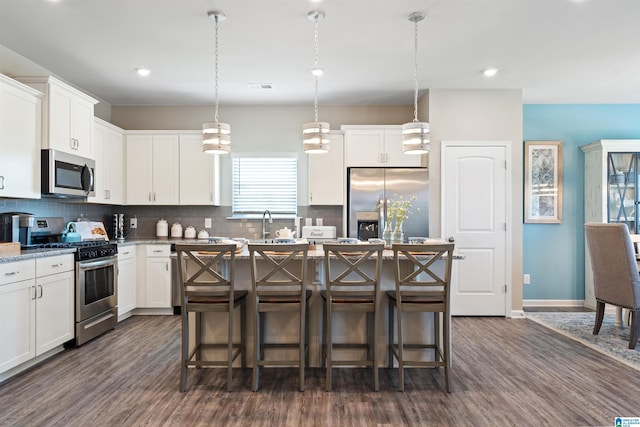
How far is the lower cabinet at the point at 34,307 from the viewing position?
9.67 feet

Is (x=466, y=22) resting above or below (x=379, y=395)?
above

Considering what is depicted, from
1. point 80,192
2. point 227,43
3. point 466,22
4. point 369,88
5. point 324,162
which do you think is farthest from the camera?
point 324,162

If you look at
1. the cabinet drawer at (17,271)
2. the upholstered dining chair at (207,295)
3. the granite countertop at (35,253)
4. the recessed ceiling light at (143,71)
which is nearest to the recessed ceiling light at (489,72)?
the upholstered dining chair at (207,295)

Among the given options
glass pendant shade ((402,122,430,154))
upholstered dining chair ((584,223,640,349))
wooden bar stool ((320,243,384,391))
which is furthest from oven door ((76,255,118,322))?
upholstered dining chair ((584,223,640,349))

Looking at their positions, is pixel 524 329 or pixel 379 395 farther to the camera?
pixel 524 329

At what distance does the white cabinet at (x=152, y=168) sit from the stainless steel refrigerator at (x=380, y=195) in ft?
7.74

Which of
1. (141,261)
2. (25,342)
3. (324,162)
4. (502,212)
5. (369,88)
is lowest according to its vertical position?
(25,342)

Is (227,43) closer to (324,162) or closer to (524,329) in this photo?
(324,162)

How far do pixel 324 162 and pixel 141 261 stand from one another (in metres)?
2.57

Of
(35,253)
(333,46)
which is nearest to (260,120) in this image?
(333,46)

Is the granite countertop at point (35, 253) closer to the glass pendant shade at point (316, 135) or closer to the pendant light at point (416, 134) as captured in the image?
the glass pendant shade at point (316, 135)

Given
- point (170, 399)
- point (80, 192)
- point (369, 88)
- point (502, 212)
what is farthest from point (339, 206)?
point (170, 399)

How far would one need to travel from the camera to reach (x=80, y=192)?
4.16 m

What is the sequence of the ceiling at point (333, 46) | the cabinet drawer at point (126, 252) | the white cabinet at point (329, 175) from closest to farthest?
1. the ceiling at point (333, 46)
2. the cabinet drawer at point (126, 252)
3. the white cabinet at point (329, 175)
